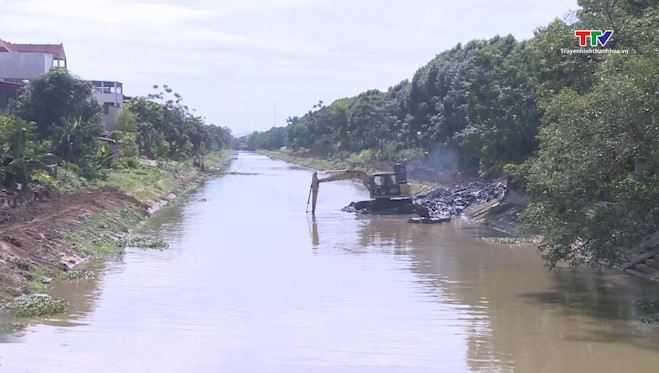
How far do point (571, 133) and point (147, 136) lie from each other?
63.0m

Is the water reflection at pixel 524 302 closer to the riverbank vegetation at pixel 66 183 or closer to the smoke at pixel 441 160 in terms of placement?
the riverbank vegetation at pixel 66 183

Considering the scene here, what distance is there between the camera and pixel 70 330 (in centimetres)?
1691

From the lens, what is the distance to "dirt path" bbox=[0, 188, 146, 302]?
20764mm

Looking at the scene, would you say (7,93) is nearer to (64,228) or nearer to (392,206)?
(392,206)

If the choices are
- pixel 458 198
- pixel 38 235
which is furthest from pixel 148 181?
pixel 38 235

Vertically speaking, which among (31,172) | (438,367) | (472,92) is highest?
(472,92)

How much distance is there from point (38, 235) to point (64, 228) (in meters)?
2.96

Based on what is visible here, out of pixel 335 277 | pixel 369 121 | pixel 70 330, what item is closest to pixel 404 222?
pixel 335 277

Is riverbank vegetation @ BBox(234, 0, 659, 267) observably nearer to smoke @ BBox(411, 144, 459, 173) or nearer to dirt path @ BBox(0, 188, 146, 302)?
dirt path @ BBox(0, 188, 146, 302)

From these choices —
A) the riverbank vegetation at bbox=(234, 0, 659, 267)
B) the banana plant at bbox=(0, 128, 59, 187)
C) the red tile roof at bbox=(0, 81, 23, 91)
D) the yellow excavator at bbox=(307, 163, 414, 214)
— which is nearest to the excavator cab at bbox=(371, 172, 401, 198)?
the yellow excavator at bbox=(307, 163, 414, 214)

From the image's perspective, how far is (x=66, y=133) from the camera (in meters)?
44.3

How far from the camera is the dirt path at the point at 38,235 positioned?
817 inches

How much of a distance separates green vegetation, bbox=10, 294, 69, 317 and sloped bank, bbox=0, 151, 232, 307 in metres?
0.36

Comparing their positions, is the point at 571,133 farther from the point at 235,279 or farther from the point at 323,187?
the point at 323,187
